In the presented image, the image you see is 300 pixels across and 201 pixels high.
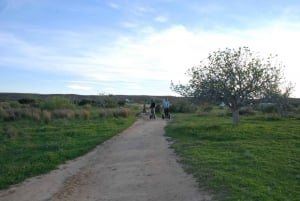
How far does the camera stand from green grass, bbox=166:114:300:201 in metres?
9.90

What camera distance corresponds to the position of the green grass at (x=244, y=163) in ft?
32.5

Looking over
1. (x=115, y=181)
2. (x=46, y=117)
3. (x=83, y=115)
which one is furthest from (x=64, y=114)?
(x=115, y=181)

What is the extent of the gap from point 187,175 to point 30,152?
302 inches

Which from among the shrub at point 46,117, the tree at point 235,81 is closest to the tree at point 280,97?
the tree at point 235,81

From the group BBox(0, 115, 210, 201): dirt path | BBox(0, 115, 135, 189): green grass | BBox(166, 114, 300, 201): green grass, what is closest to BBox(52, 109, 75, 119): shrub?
BBox(0, 115, 135, 189): green grass

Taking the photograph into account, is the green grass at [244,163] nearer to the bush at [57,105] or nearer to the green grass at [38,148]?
the green grass at [38,148]

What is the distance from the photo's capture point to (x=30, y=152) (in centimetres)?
1736

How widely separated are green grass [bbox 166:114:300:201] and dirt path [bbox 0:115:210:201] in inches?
20.7

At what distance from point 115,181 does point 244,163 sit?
3962mm

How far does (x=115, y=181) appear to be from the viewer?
37.8 ft

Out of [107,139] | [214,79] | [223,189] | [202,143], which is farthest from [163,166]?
[214,79]

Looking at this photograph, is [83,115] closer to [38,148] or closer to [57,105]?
[57,105]

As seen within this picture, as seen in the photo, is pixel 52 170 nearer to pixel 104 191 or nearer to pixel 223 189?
pixel 104 191

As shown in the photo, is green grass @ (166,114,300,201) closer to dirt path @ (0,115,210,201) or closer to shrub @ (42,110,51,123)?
dirt path @ (0,115,210,201)
